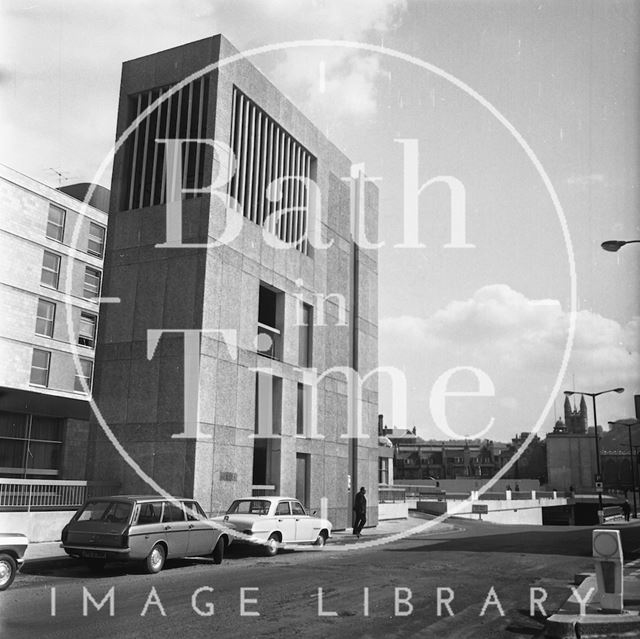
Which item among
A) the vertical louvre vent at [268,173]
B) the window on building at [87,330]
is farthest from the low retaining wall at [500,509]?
the window on building at [87,330]

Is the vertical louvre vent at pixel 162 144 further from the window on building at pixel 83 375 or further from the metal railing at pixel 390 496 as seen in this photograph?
the window on building at pixel 83 375

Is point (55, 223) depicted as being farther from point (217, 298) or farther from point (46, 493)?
point (46, 493)

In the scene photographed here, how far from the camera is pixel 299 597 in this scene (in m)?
10.2

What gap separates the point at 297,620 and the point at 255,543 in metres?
7.78

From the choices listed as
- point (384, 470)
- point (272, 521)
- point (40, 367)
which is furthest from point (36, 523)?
point (384, 470)

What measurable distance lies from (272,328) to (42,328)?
2309cm

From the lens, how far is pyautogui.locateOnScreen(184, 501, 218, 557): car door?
46.2 feet

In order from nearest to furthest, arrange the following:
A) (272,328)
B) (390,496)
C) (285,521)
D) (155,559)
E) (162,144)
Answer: (155,559) → (285,521) → (162,144) → (272,328) → (390,496)

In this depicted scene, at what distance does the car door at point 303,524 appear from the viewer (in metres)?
17.8

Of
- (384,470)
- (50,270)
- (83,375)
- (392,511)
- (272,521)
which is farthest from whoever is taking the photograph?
(384,470)

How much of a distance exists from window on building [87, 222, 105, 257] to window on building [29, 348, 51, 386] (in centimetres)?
807

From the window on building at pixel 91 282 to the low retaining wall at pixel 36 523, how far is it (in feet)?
97.6

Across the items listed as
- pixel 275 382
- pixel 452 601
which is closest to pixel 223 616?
pixel 452 601

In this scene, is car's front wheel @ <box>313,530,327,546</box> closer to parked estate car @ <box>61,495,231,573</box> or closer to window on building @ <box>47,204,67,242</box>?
parked estate car @ <box>61,495,231,573</box>
